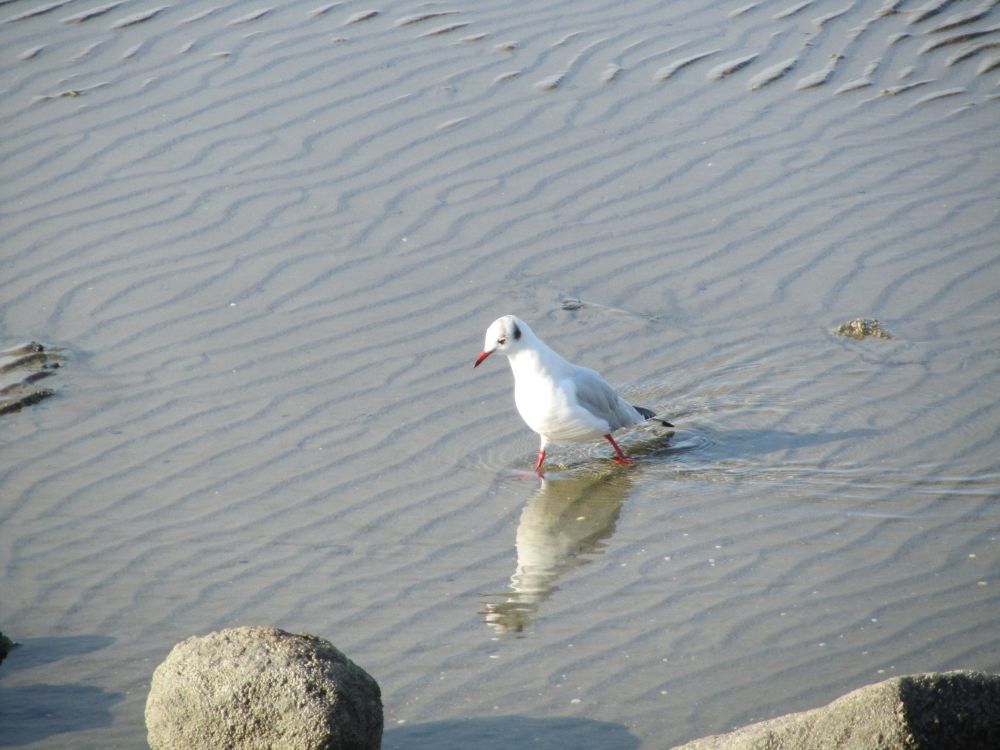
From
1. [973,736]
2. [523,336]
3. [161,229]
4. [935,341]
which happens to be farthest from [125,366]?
[973,736]

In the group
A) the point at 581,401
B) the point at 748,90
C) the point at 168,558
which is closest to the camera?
the point at 168,558

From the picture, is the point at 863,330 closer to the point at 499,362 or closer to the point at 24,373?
the point at 499,362

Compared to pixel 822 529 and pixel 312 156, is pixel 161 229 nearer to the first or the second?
pixel 312 156

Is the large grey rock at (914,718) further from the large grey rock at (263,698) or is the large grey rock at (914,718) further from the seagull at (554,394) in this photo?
the seagull at (554,394)

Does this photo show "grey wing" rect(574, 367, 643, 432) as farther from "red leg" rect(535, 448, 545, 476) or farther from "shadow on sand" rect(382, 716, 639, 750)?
"shadow on sand" rect(382, 716, 639, 750)

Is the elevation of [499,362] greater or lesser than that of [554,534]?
greater

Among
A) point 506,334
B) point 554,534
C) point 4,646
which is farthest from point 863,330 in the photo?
point 4,646

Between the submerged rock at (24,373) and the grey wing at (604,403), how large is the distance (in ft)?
10.6

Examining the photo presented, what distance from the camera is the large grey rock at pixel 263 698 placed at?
14.7ft

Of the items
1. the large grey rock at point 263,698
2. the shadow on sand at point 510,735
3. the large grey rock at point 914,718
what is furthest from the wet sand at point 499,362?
the large grey rock at point 914,718

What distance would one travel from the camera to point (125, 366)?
7.94 meters

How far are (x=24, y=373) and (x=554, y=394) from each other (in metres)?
3.34

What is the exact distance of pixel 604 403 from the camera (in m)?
7.14

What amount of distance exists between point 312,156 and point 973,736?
7454 millimetres
